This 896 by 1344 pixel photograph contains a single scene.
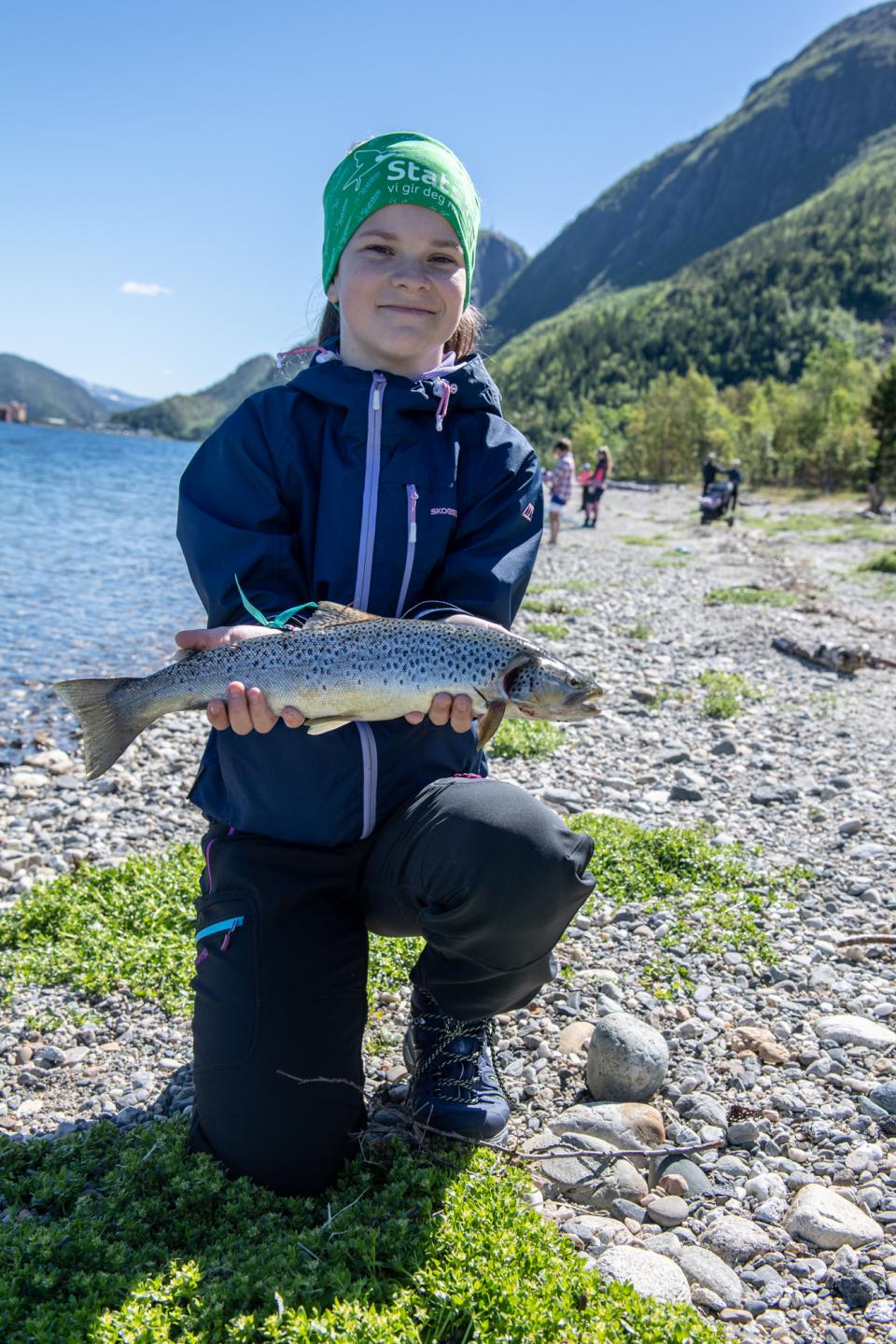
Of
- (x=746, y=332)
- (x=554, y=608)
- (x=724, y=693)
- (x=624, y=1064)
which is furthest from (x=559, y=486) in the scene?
(x=746, y=332)

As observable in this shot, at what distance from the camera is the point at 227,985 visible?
3.69 m

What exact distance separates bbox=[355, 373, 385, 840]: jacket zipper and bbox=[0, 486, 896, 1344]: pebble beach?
54.4 inches

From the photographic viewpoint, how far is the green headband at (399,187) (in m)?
4.18

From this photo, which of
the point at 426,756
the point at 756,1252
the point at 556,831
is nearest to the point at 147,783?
the point at 426,756

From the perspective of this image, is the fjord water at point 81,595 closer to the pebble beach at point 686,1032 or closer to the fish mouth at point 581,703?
the pebble beach at point 686,1032

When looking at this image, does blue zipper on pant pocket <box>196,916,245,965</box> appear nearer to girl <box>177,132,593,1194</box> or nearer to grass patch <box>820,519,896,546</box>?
girl <box>177,132,593,1194</box>

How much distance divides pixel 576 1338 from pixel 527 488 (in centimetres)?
331

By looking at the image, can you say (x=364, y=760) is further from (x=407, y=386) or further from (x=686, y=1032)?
(x=686, y=1032)

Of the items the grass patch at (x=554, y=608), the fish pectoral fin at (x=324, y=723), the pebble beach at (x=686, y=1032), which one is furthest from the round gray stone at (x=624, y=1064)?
the grass patch at (x=554, y=608)

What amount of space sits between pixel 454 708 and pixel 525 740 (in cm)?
549

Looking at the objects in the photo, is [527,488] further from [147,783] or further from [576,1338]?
[147,783]

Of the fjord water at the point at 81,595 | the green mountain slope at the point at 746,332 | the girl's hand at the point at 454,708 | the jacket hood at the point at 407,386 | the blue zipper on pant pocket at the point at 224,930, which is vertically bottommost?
the fjord water at the point at 81,595

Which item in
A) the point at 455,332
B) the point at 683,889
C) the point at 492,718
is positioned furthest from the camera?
the point at 683,889

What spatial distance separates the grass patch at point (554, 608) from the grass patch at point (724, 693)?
529cm
